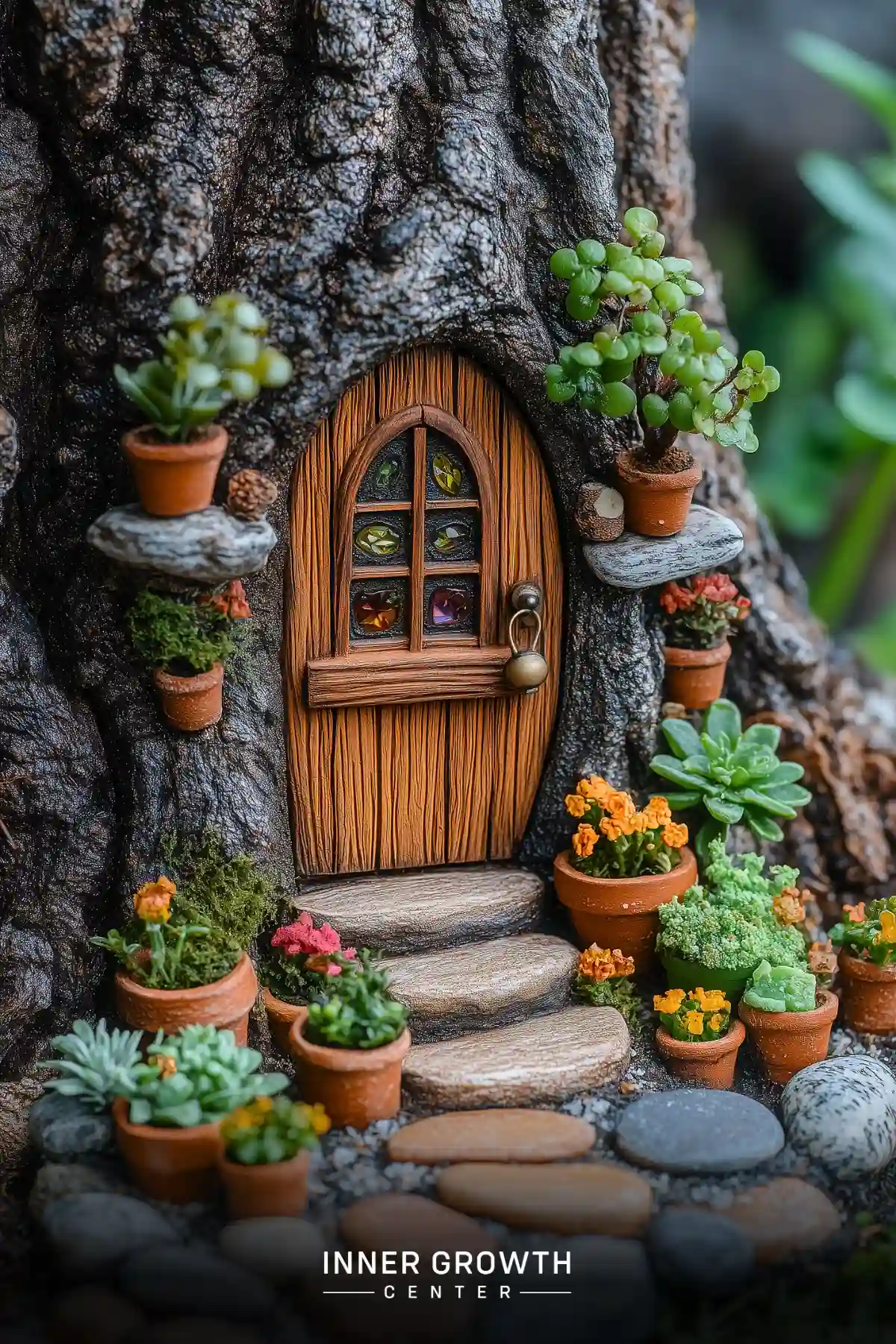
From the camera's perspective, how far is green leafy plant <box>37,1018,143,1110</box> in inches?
156

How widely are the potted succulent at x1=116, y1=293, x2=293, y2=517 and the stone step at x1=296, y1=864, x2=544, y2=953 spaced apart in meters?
1.50

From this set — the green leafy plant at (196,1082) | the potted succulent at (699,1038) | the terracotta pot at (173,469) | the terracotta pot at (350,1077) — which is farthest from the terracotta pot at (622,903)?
the terracotta pot at (173,469)

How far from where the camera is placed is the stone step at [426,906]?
15.2 ft

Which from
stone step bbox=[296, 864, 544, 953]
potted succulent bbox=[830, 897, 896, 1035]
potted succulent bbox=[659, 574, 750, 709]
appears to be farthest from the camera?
potted succulent bbox=[659, 574, 750, 709]

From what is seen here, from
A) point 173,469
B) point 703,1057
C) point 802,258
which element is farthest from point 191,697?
point 802,258

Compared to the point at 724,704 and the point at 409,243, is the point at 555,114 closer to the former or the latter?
the point at 409,243

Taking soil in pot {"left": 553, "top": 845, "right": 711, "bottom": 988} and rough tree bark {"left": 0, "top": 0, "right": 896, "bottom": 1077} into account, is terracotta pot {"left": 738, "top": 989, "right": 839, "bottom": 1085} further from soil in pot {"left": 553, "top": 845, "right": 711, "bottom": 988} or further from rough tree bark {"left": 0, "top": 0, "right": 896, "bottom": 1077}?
rough tree bark {"left": 0, "top": 0, "right": 896, "bottom": 1077}

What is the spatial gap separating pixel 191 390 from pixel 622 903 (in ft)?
7.30

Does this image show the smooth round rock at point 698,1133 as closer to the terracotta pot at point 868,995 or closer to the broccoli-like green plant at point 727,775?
the terracotta pot at point 868,995

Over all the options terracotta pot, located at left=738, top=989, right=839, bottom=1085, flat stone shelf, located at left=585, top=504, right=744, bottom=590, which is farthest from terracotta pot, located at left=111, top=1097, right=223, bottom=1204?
flat stone shelf, located at left=585, top=504, right=744, bottom=590

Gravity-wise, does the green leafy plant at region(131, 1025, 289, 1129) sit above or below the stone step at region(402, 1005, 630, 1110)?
above

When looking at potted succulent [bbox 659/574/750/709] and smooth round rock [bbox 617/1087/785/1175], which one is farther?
potted succulent [bbox 659/574/750/709]

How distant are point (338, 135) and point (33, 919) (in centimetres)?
266

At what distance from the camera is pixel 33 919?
14.8ft
